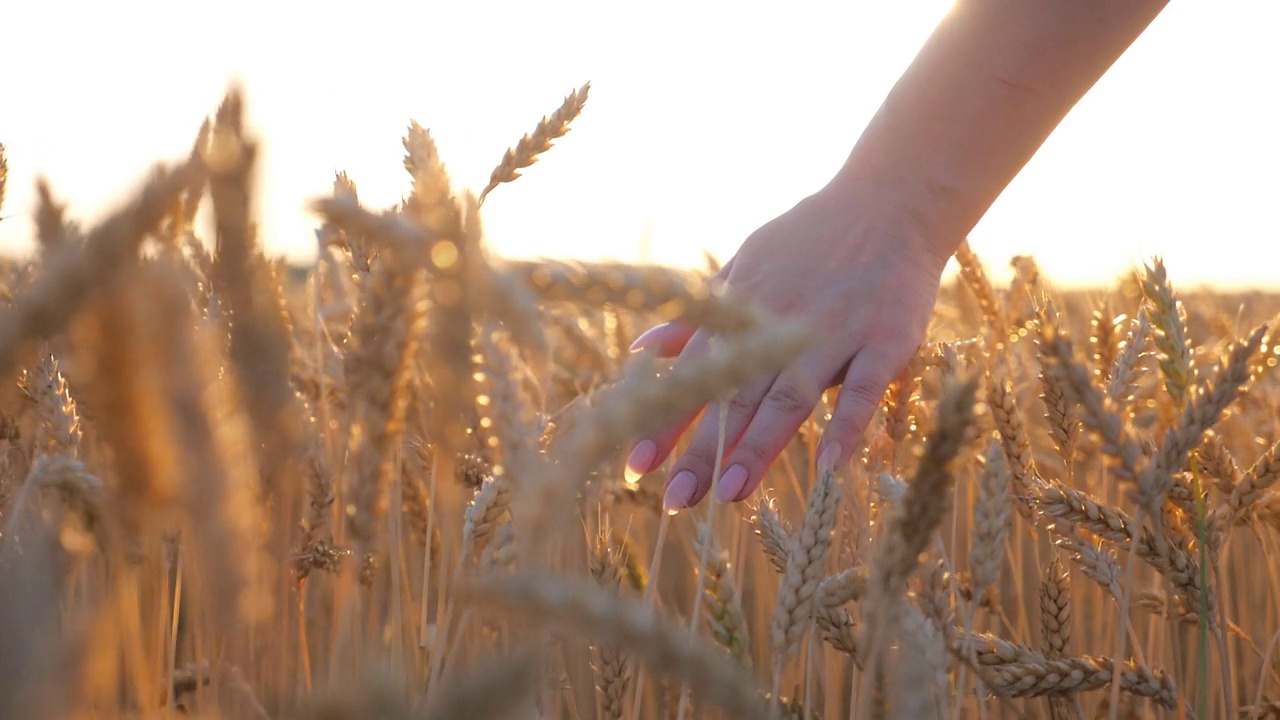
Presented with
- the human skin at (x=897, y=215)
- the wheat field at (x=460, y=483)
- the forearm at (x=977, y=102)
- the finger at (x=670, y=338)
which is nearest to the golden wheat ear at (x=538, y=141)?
the wheat field at (x=460, y=483)

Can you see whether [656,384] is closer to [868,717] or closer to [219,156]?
[219,156]

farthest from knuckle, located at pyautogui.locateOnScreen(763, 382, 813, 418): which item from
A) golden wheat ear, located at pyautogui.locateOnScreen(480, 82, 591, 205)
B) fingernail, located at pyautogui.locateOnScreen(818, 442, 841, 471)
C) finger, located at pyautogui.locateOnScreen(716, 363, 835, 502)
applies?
golden wheat ear, located at pyautogui.locateOnScreen(480, 82, 591, 205)

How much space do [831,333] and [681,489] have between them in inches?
14.7

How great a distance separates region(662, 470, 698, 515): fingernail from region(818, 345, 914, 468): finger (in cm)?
21

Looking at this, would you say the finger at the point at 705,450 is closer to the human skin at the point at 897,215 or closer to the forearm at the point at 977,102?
the human skin at the point at 897,215

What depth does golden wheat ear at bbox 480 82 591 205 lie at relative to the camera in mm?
1405

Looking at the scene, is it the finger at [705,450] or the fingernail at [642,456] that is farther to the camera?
the fingernail at [642,456]

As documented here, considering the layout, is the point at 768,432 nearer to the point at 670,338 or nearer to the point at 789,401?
the point at 789,401

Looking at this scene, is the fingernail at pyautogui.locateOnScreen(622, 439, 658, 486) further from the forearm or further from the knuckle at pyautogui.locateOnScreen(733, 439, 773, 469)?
the forearm

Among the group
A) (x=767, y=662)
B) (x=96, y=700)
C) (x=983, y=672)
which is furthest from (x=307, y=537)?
(x=767, y=662)

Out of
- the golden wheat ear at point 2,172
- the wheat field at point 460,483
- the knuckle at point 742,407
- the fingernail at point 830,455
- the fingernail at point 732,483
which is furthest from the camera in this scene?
the knuckle at point 742,407

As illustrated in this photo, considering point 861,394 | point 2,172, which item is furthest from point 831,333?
point 2,172

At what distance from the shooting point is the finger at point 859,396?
158 centimetres

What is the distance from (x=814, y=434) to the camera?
193cm
